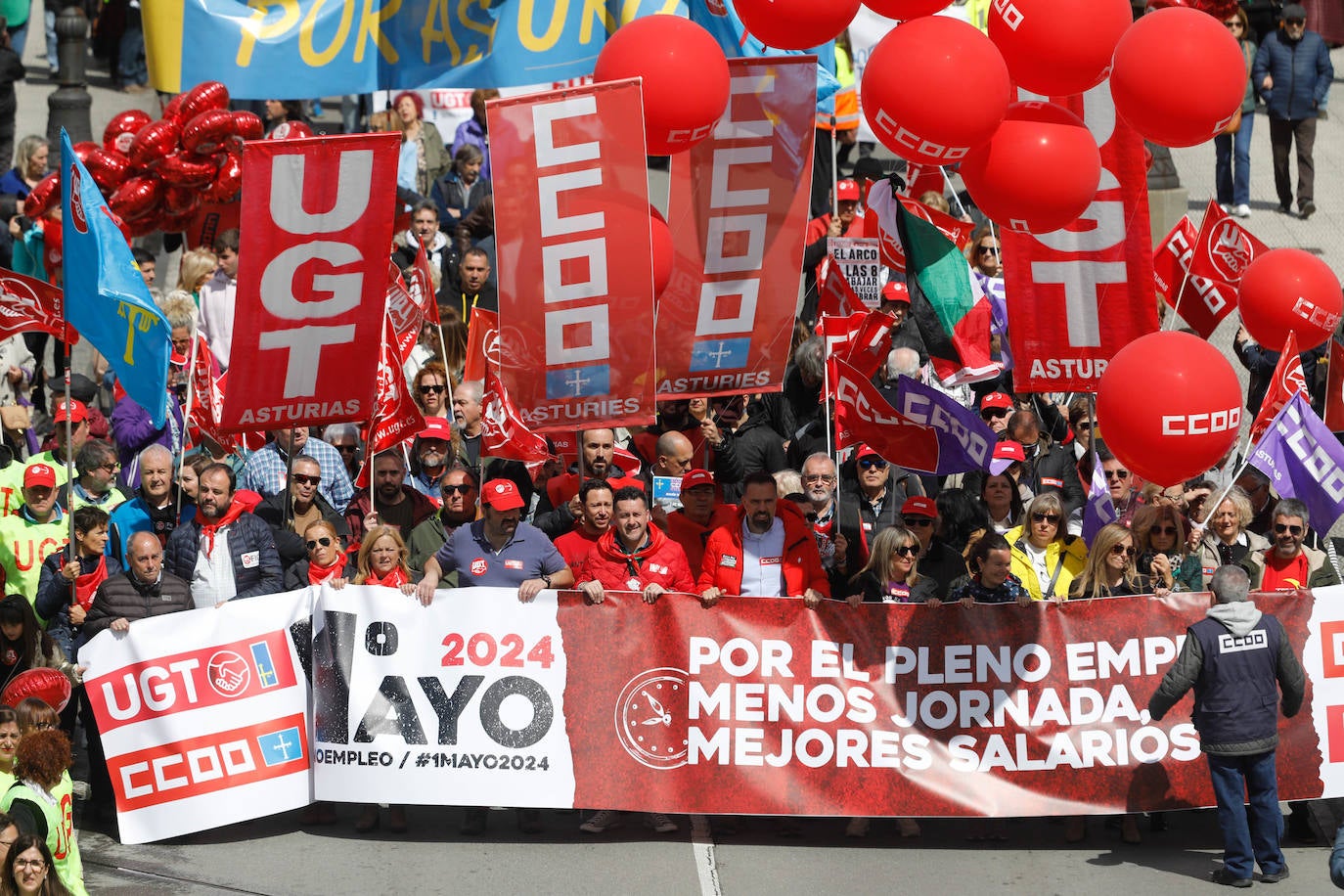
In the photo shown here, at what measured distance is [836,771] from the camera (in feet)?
34.6

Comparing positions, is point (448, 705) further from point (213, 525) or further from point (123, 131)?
point (123, 131)

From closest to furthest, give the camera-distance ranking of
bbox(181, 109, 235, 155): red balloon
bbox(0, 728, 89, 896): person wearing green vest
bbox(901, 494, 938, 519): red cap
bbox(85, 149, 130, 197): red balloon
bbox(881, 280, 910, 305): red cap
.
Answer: bbox(0, 728, 89, 896): person wearing green vest, bbox(901, 494, 938, 519): red cap, bbox(881, 280, 910, 305): red cap, bbox(85, 149, 130, 197): red balloon, bbox(181, 109, 235, 155): red balloon

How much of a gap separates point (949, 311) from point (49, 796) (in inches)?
264

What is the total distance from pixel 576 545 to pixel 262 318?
204cm

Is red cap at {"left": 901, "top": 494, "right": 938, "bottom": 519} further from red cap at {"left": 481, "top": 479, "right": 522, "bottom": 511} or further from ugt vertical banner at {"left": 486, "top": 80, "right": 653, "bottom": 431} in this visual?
red cap at {"left": 481, "top": 479, "right": 522, "bottom": 511}

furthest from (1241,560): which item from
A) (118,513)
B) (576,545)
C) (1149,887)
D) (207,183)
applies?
(207,183)

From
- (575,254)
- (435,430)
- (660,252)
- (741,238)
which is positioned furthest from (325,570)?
(741,238)

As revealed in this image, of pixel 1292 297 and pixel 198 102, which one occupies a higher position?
pixel 198 102

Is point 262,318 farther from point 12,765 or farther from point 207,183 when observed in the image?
point 207,183

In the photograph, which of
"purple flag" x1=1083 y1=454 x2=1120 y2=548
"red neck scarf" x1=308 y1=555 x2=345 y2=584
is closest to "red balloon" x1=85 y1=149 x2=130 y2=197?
"red neck scarf" x1=308 y1=555 x2=345 y2=584

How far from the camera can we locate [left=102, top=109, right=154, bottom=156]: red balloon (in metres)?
15.6

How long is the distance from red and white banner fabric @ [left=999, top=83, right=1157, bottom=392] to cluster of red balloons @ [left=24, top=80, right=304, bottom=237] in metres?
6.29

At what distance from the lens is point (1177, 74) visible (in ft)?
32.3

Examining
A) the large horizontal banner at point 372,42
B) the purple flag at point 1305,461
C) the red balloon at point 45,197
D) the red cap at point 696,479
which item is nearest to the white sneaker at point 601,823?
Answer: the red cap at point 696,479
